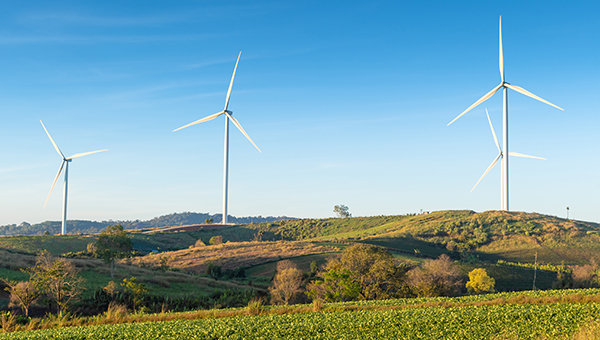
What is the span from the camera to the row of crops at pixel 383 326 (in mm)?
19203

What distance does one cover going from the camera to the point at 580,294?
27266 millimetres

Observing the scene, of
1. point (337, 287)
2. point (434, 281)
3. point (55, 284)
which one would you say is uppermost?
point (55, 284)

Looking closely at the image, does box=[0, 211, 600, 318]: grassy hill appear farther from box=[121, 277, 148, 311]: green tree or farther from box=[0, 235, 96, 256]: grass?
box=[121, 277, 148, 311]: green tree

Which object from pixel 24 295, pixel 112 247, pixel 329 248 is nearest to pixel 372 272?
pixel 24 295

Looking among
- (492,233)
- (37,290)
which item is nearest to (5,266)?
(37,290)

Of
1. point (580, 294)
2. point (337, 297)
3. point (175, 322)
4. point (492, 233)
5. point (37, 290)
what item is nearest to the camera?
point (175, 322)

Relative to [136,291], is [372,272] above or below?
above

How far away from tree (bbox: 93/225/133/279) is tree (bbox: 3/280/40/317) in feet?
56.4

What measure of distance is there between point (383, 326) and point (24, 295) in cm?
3551

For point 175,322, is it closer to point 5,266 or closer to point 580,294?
point 580,294

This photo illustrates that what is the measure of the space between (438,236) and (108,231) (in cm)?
11177

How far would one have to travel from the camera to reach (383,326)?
67.7 feet

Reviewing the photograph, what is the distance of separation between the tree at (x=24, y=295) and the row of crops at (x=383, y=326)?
21.0 meters

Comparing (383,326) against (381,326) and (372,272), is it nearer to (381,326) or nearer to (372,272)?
(381,326)
